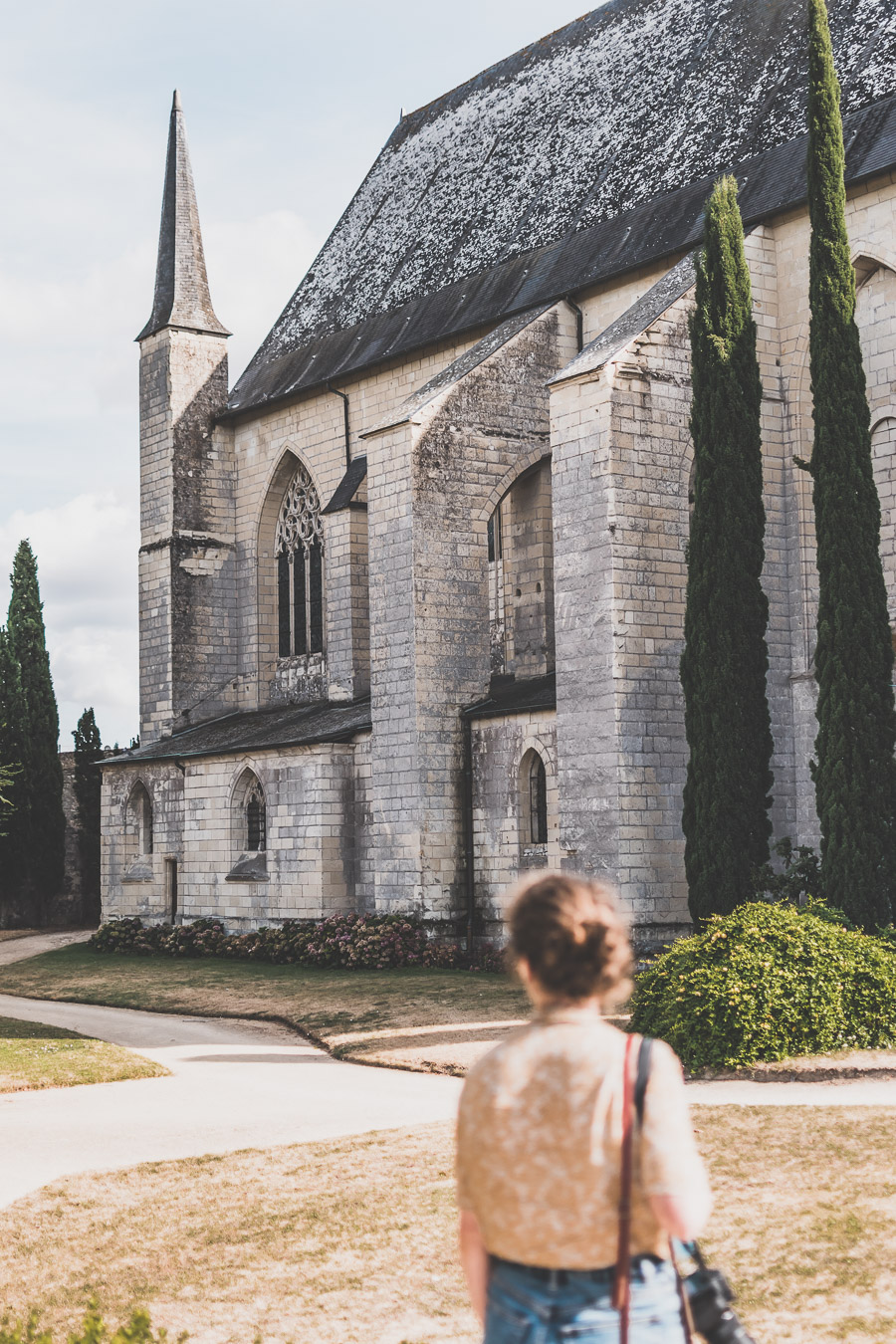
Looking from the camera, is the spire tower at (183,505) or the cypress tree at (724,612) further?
the spire tower at (183,505)

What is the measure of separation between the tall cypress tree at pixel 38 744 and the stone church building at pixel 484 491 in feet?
10.4

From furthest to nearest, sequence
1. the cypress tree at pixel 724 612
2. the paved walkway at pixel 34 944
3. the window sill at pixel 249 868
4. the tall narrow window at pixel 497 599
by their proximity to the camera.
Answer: the paved walkway at pixel 34 944 < the window sill at pixel 249 868 < the tall narrow window at pixel 497 599 < the cypress tree at pixel 724 612

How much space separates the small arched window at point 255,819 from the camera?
982 inches

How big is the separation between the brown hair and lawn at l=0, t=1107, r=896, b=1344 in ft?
9.43

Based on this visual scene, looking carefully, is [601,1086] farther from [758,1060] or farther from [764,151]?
[764,151]

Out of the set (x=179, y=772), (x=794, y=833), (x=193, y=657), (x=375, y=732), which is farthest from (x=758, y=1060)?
(x=193, y=657)

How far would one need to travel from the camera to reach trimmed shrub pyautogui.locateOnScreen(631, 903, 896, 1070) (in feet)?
36.0

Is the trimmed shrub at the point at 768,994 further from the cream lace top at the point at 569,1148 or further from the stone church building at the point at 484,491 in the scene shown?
the cream lace top at the point at 569,1148

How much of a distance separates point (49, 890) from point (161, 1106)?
2115 cm

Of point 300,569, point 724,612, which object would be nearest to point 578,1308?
point 724,612

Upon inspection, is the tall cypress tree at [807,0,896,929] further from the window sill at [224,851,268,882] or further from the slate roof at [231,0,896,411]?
the window sill at [224,851,268,882]

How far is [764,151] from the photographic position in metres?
20.5

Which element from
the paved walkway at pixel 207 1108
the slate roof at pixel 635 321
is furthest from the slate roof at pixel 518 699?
the paved walkway at pixel 207 1108

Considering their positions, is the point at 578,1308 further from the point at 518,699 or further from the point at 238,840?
the point at 238,840
